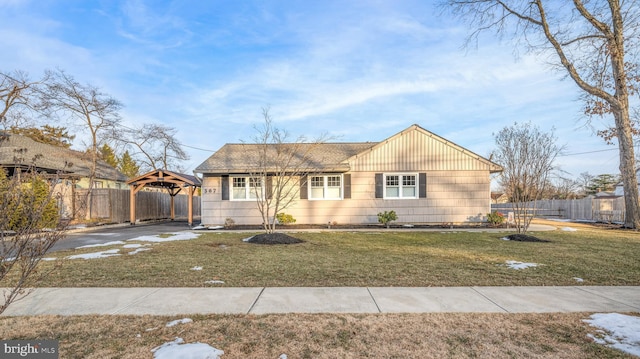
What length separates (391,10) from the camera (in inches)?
484

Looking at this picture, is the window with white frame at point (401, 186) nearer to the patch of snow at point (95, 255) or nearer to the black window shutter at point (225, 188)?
the black window shutter at point (225, 188)

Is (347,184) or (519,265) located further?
(347,184)

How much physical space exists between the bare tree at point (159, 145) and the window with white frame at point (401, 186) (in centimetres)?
2524

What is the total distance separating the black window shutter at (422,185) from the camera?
15.3 meters

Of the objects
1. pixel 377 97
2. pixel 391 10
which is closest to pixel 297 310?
pixel 391 10

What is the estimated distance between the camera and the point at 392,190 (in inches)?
605

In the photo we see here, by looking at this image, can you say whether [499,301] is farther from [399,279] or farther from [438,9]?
[438,9]

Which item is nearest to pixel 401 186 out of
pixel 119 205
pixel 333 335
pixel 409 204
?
pixel 409 204

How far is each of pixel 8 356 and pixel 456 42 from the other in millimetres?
17919

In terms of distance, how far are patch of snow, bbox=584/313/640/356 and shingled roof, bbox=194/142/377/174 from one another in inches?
427

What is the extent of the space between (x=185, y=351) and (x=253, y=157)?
44.6ft

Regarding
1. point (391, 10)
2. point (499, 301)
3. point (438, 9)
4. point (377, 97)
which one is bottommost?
point (499, 301)

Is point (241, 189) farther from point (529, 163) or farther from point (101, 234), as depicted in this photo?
point (529, 163)

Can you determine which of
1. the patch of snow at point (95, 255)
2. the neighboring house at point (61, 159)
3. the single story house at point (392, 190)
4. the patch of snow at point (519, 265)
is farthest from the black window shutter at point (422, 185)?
the neighboring house at point (61, 159)
